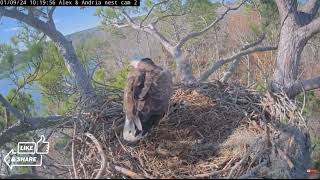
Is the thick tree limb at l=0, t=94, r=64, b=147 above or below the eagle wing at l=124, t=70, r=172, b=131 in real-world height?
below

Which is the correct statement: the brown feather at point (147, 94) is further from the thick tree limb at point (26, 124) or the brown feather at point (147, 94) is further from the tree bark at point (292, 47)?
the tree bark at point (292, 47)

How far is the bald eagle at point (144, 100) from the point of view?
3559 mm

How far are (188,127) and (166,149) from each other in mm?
387

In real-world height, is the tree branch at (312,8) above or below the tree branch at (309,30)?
above

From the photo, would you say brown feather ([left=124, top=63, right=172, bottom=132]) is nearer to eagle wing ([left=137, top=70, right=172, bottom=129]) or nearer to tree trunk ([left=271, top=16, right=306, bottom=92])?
eagle wing ([left=137, top=70, right=172, bottom=129])

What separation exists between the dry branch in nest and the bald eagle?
20 cm

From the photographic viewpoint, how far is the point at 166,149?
378cm

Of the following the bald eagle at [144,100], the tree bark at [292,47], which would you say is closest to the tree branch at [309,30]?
the tree bark at [292,47]

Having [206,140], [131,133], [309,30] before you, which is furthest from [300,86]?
[131,133]

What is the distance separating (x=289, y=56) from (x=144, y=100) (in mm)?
1597

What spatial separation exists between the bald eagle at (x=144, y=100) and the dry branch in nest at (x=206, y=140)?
20 cm

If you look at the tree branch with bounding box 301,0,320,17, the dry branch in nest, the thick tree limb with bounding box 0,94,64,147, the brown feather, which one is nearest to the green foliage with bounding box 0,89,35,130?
the thick tree limb with bounding box 0,94,64,147

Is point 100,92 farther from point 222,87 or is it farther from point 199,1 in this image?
point 199,1

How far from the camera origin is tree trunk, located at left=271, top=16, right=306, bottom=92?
14.8 feet
